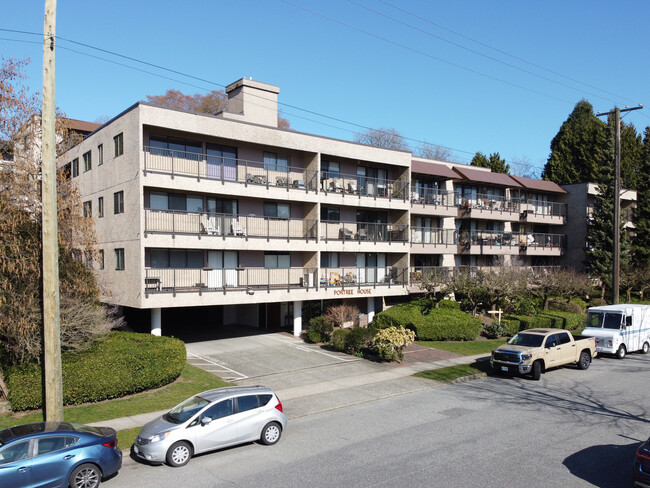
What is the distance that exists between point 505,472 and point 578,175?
58.6 metres

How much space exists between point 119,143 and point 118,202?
280 cm

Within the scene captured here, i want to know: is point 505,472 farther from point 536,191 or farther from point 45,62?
point 536,191

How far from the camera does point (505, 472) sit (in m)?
10.6

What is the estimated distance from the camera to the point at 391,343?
895 inches

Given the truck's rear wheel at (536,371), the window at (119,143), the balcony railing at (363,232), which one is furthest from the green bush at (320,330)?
the window at (119,143)

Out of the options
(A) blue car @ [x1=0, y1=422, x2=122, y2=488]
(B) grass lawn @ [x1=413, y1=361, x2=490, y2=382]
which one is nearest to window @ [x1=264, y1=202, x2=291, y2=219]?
(B) grass lawn @ [x1=413, y1=361, x2=490, y2=382]

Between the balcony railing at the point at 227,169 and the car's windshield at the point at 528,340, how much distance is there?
42.8ft

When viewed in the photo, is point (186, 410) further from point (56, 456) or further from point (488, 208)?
point (488, 208)

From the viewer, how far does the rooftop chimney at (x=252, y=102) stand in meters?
28.0

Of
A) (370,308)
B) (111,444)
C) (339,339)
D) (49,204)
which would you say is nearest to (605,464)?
(111,444)

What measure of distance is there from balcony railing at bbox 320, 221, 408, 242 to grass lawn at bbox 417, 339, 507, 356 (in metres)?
7.16

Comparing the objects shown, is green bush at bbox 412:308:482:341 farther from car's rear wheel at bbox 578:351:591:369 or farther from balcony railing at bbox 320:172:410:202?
balcony railing at bbox 320:172:410:202

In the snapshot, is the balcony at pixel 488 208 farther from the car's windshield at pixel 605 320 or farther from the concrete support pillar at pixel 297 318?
the concrete support pillar at pixel 297 318

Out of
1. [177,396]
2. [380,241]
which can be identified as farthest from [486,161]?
[177,396]
